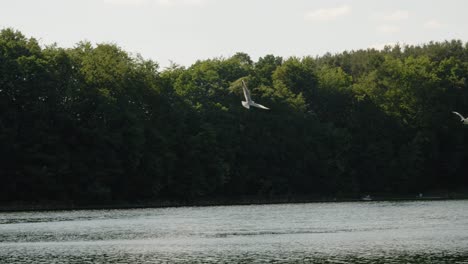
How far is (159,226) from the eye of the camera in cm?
6412

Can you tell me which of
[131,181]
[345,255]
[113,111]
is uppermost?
[113,111]

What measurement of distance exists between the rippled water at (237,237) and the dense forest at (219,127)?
1162cm

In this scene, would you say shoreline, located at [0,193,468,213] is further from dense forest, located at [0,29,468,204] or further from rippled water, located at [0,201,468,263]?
rippled water, located at [0,201,468,263]

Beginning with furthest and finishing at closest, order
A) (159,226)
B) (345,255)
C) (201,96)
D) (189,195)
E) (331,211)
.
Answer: (201,96) < (189,195) < (331,211) < (159,226) < (345,255)

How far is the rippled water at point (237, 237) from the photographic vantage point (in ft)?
143

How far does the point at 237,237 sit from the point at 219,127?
180ft

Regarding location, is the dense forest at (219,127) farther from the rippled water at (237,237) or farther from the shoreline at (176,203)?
the rippled water at (237,237)

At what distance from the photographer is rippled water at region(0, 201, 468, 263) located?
1718 inches

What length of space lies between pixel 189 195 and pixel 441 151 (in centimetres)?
4248

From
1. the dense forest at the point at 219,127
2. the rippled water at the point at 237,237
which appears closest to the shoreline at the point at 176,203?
the dense forest at the point at 219,127

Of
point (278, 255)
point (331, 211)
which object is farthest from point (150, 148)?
point (278, 255)

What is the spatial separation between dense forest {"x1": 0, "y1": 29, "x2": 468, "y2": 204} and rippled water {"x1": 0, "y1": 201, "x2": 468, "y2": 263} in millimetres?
11624

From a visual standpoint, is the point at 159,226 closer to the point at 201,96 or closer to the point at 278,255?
the point at 278,255

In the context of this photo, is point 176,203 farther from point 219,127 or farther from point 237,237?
point 237,237
